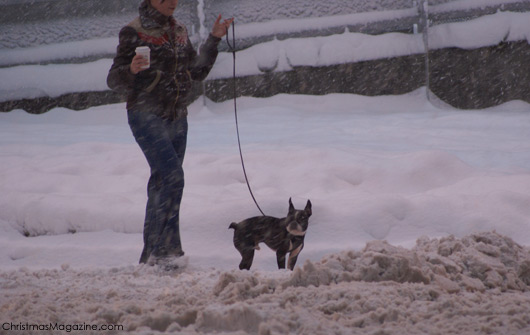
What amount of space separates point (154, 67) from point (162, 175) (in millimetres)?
726

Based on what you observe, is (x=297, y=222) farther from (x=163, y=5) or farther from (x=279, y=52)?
(x=279, y=52)

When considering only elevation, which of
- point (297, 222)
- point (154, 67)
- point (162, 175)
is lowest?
point (297, 222)

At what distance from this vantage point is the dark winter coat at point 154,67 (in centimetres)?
381

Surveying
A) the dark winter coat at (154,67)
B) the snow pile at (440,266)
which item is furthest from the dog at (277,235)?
the dark winter coat at (154,67)

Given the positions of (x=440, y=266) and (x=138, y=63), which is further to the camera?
(x=138, y=63)

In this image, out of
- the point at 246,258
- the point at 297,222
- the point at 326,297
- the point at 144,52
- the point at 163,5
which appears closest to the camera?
the point at 326,297

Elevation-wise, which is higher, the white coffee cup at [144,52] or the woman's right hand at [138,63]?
the white coffee cup at [144,52]

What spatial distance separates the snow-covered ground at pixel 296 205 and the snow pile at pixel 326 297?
10 mm

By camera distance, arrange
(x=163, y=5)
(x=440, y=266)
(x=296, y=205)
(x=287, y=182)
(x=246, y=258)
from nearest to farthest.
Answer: (x=440, y=266) → (x=163, y=5) → (x=246, y=258) → (x=296, y=205) → (x=287, y=182)

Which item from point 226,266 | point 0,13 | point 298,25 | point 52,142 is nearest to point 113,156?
point 52,142

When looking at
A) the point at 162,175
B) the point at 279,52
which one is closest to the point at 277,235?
the point at 162,175

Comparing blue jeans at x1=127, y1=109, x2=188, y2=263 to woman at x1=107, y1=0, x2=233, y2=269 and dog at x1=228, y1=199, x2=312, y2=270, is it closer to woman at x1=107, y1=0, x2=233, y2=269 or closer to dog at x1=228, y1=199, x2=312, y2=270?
woman at x1=107, y1=0, x2=233, y2=269

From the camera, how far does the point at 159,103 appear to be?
388 cm

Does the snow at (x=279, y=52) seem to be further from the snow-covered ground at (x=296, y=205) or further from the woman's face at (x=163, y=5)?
the woman's face at (x=163, y=5)
